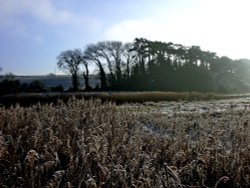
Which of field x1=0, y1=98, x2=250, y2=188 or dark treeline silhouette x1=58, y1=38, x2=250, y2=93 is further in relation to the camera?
dark treeline silhouette x1=58, y1=38, x2=250, y2=93

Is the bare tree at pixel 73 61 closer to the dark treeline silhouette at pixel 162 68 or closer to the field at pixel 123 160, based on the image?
the dark treeline silhouette at pixel 162 68

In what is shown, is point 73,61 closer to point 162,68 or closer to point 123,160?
point 162,68

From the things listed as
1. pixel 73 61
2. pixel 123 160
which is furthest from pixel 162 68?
pixel 123 160

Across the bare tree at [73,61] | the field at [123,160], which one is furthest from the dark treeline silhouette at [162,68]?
the field at [123,160]

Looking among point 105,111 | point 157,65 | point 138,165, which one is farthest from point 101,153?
point 157,65

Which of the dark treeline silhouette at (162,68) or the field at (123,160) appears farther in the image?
the dark treeline silhouette at (162,68)

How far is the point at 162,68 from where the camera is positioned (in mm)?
72375

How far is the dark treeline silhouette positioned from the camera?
232ft

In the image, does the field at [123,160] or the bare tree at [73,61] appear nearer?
the field at [123,160]

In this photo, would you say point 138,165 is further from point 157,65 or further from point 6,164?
point 157,65

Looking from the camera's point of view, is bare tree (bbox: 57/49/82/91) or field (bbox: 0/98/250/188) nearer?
field (bbox: 0/98/250/188)

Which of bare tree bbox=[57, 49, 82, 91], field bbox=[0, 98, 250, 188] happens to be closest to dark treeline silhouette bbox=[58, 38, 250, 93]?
bare tree bbox=[57, 49, 82, 91]

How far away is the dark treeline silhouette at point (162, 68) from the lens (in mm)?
70562

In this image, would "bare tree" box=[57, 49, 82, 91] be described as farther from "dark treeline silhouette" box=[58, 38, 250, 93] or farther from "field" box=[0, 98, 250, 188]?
"field" box=[0, 98, 250, 188]
